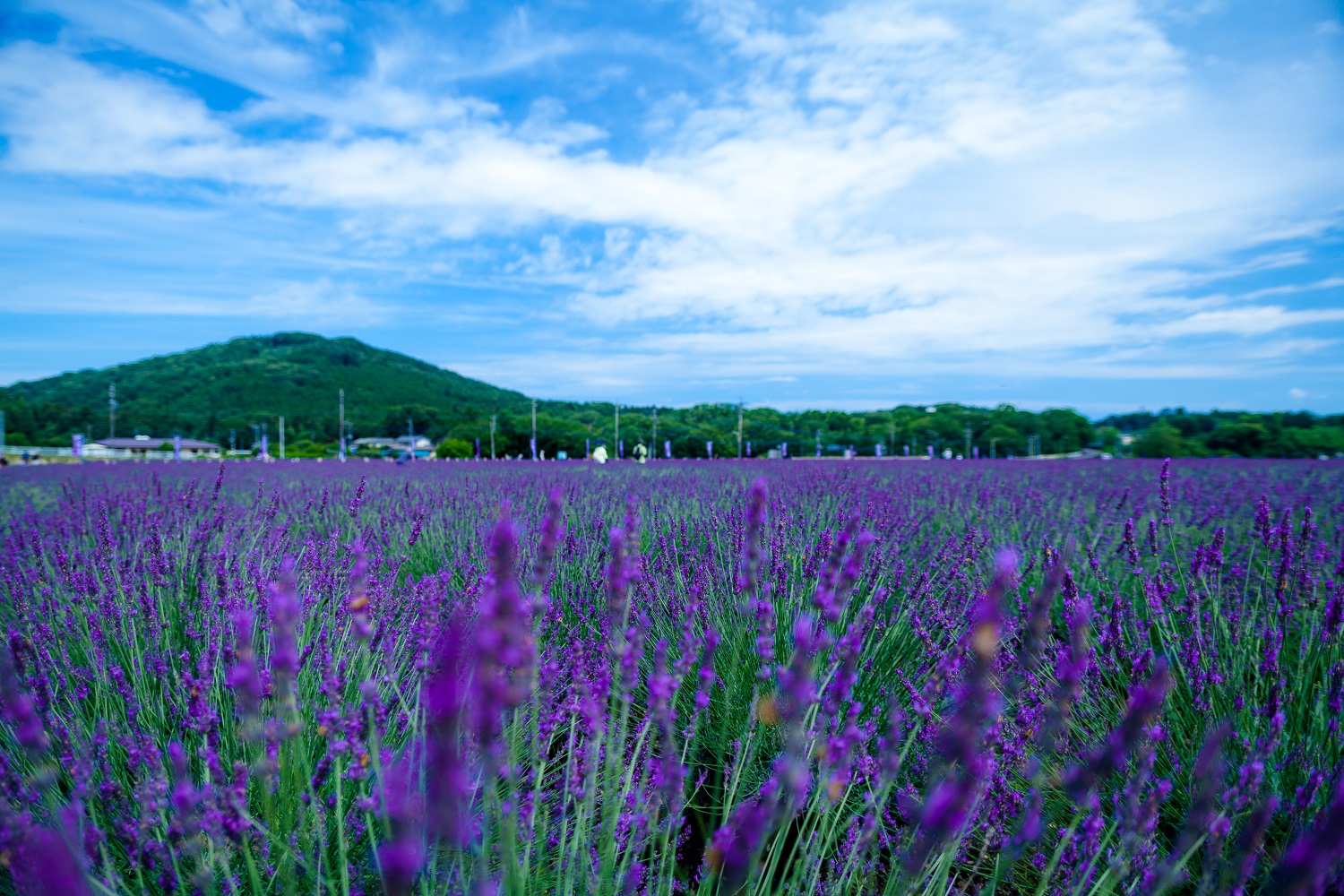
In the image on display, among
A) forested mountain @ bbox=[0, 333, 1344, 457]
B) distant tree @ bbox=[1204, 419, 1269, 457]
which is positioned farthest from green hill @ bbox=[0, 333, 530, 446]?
distant tree @ bbox=[1204, 419, 1269, 457]

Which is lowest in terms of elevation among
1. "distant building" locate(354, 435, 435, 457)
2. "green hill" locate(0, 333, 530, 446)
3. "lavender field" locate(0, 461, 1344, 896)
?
"lavender field" locate(0, 461, 1344, 896)

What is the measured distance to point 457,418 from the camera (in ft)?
225

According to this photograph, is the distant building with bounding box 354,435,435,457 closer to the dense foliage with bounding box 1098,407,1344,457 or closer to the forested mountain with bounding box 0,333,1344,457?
the forested mountain with bounding box 0,333,1344,457

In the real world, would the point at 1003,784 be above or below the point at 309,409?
below

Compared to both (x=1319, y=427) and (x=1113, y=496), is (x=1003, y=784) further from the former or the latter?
(x=1319, y=427)

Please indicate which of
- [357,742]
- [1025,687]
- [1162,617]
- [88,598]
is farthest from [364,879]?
[1162,617]

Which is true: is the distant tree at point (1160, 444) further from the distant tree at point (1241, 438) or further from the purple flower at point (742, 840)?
the purple flower at point (742, 840)

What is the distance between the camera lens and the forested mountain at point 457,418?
120 feet

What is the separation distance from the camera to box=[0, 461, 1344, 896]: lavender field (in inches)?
30.6

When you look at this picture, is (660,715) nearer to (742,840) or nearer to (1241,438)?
(742,840)

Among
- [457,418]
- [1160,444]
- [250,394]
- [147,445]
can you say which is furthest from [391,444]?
[1160,444]

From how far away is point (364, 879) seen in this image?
118cm

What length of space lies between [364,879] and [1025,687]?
60.8 inches

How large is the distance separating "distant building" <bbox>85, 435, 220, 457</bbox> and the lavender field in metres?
65.7
